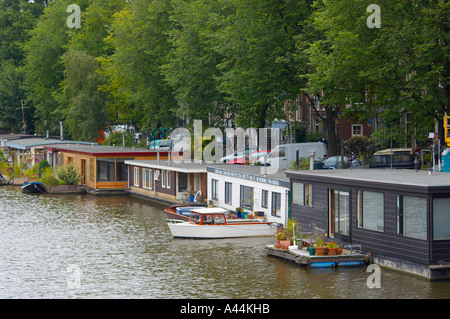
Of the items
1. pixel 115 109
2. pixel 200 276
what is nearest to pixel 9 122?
pixel 115 109

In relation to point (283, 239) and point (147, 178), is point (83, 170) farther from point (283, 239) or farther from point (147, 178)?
point (283, 239)

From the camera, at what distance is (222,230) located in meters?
34.9

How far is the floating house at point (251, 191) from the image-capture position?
36.4m

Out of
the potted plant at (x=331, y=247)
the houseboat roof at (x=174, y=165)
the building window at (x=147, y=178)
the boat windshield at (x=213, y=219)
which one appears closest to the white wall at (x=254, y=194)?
the houseboat roof at (x=174, y=165)

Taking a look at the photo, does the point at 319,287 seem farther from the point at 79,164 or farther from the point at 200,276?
the point at 79,164

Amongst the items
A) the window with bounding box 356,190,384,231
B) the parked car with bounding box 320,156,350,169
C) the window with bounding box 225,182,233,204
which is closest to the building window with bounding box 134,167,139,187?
the parked car with bounding box 320,156,350,169

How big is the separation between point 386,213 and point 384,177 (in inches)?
79.7

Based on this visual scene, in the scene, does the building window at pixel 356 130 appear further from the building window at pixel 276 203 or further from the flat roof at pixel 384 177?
the flat roof at pixel 384 177

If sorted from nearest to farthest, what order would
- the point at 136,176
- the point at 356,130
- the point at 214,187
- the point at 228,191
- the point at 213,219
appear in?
the point at 213,219, the point at 228,191, the point at 214,187, the point at 136,176, the point at 356,130

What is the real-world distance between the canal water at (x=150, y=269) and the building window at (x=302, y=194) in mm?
2747

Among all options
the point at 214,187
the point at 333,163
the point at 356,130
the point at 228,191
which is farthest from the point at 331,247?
the point at 356,130

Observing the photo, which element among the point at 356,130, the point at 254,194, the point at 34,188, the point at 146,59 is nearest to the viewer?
the point at 254,194

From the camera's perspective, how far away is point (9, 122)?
106m
